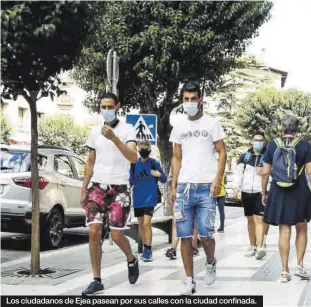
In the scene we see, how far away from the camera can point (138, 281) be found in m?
7.21

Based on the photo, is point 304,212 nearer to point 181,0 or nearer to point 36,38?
point 36,38

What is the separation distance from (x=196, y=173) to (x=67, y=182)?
5.67 m

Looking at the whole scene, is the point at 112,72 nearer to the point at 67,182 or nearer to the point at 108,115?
the point at 67,182

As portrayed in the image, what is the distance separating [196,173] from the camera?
643 centimetres

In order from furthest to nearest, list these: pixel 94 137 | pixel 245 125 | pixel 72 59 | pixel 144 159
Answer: pixel 245 125 < pixel 144 159 < pixel 72 59 < pixel 94 137

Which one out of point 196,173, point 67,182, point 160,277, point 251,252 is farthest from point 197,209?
point 67,182

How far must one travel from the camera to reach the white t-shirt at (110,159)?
651cm

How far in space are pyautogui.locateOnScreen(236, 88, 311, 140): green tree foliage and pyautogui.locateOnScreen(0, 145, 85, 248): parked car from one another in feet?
136

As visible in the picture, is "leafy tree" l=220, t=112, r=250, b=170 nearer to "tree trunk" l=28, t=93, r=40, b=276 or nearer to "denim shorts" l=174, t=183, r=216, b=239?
"tree trunk" l=28, t=93, r=40, b=276

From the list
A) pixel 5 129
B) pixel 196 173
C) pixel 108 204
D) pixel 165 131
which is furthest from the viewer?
pixel 5 129

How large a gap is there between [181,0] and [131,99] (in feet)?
10.7

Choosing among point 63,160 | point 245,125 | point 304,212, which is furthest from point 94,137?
point 245,125

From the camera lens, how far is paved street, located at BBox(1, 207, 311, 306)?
21.5 feet

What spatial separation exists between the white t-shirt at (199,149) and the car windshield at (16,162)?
4.92m
